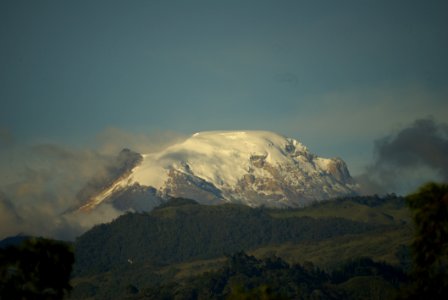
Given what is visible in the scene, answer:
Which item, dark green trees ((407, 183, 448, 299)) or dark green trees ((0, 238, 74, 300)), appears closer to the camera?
dark green trees ((0, 238, 74, 300))

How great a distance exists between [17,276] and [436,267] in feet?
180

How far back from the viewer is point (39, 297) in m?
115

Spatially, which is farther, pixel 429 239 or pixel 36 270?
pixel 429 239

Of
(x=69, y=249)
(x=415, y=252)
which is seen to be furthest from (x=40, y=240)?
(x=415, y=252)

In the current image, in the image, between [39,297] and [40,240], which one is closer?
[39,297]

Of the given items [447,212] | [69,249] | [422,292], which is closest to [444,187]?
[447,212]

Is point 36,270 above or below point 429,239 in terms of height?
above

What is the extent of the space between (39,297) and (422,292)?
161ft

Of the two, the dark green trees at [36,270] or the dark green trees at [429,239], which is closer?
the dark green trees at [36,270]

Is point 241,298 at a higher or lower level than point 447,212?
lower

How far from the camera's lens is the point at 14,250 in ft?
395

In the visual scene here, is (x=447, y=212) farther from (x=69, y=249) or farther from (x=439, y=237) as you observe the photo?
(x=69, y=249)

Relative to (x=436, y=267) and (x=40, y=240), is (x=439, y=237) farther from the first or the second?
(x=40, y=240)

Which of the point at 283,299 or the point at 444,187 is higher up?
the point at 444,187
